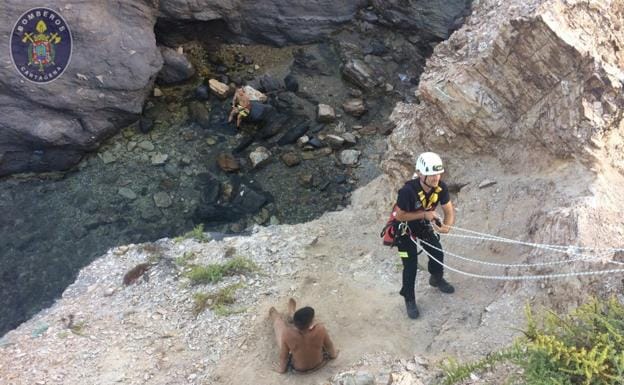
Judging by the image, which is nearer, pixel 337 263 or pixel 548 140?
pixel 548 140

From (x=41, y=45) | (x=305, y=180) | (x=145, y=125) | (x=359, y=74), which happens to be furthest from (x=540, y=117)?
(x=41, y=45)

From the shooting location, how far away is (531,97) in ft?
22.1

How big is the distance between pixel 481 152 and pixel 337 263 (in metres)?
2.63

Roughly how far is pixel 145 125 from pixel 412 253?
8.39 meters

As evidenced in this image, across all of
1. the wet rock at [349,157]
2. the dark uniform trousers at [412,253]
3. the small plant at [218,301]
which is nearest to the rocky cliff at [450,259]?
the small plant at [218,301]

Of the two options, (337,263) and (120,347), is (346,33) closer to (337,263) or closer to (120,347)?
(337,263)

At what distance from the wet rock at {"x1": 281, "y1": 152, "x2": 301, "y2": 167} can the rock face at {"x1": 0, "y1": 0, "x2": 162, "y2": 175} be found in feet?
11.5

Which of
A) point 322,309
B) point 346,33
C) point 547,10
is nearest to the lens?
point 547,10

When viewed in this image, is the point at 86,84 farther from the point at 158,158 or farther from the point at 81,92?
the point at 158,158

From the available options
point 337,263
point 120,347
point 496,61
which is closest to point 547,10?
point 496,61

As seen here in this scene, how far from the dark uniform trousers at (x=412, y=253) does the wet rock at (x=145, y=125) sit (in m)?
8.15

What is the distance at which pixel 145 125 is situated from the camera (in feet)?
39.2

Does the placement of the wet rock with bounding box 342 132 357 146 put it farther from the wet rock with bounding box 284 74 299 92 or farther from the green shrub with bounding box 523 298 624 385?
the green shrub with bounding box 523 298 624 385

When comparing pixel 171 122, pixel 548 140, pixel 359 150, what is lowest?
pixel 171 122
